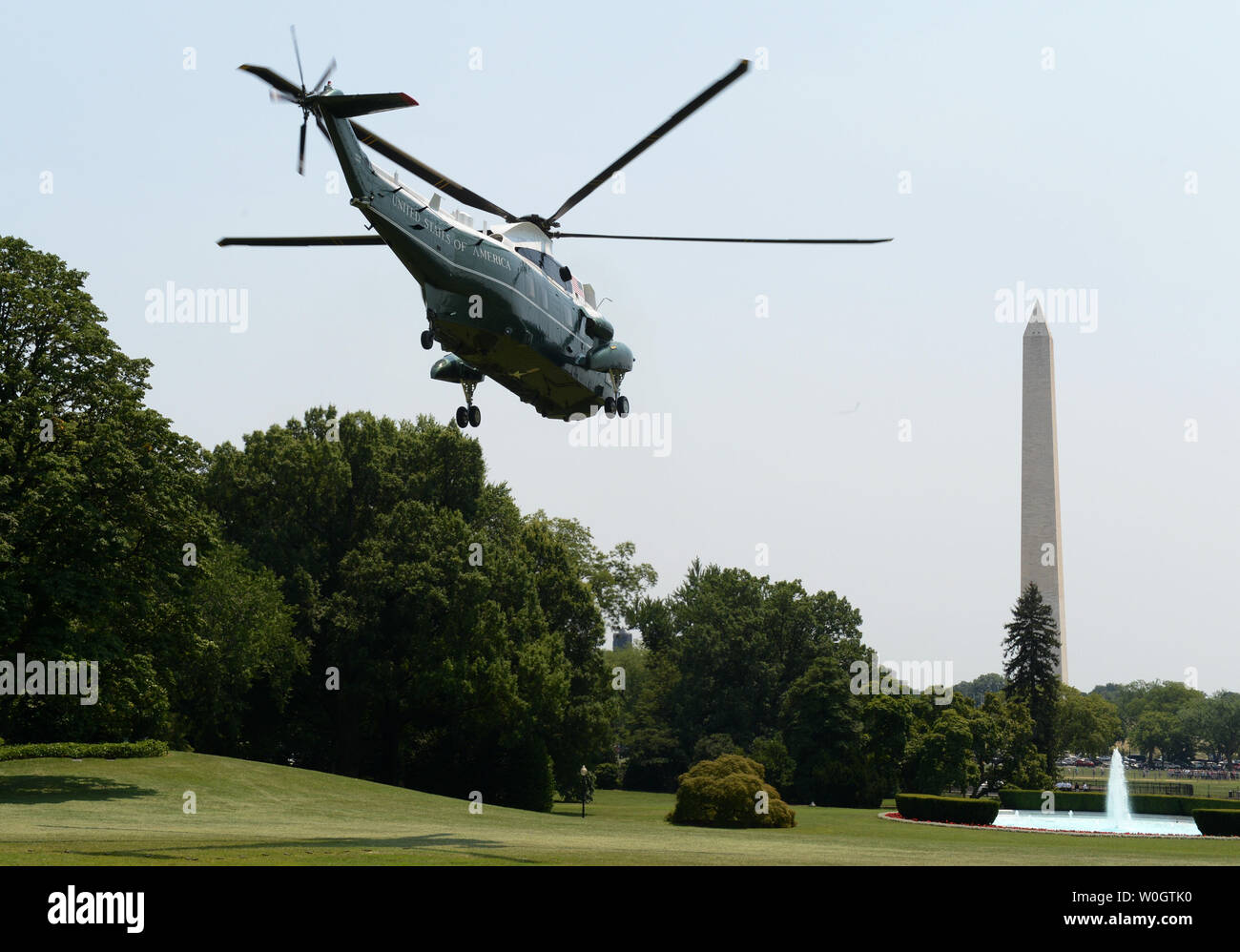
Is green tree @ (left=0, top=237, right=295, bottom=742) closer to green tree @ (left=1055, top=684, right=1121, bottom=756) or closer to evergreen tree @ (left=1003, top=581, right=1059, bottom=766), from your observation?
evergreen tree @ (left=1003, top=581, right=1059, bottom=766)

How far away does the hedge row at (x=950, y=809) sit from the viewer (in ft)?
195

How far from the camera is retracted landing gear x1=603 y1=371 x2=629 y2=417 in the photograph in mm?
35375

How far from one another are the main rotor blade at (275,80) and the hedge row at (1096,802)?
56275mm

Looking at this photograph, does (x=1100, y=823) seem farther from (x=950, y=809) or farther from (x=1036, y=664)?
(x=1036, y=664)

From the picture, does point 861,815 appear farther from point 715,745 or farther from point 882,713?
point 715,745

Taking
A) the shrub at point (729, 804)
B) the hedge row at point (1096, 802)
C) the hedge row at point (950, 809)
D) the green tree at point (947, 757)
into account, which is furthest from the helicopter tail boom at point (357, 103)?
the green tree at point (947, 757)

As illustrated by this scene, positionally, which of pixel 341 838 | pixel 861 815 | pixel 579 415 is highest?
pixel 579 415

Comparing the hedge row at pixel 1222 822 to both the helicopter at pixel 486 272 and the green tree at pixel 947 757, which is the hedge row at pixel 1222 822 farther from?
the helicopter at pixel 486 272

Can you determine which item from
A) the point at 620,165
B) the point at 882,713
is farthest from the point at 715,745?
the point at 620,165

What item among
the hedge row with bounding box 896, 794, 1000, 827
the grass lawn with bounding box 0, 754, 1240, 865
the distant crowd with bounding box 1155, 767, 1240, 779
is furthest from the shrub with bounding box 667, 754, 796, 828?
the distant crowd with bounding box 1155, 767, 1240, 779

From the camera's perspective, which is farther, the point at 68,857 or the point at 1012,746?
the point at 1012,746
